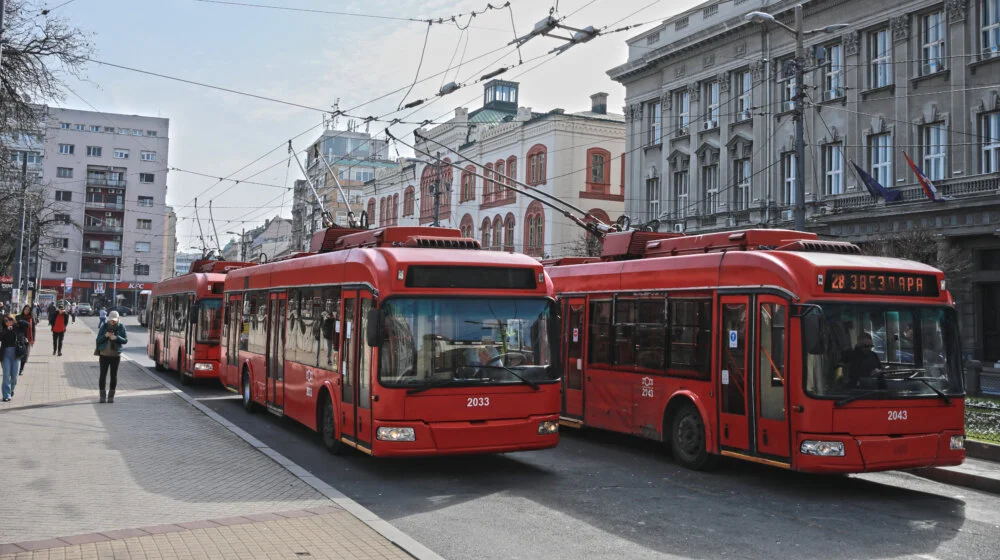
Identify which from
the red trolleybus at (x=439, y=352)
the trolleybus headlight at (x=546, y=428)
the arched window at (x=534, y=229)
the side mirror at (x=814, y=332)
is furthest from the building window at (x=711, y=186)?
the side mirror at (x=814, y=332)

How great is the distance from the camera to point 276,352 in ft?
50.4

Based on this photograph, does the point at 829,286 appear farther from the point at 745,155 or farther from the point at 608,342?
the point at 745,155

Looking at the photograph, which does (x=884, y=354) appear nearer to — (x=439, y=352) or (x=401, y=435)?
(x=439, y=352)

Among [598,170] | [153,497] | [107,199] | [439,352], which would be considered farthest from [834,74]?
[107,199]

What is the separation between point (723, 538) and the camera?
8.09m

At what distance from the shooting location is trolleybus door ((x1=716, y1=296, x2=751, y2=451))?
10.8m

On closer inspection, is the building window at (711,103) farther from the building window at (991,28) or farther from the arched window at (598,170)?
the arched window at (598,170)

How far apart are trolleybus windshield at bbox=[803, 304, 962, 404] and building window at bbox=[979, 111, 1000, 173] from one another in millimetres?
20061

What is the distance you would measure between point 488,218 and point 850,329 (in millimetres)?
46428

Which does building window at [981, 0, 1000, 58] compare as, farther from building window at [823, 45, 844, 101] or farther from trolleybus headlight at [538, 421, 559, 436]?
trolleybus headlight at [538, 421, 559, 436]

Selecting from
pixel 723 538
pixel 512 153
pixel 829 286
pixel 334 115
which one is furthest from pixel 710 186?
pixel 723 538

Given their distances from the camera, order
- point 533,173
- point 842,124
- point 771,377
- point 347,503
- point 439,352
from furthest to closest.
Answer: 1. point 533,173
2. point 842,124
3. point 439,352
4. point 771,377
5. point 347,503

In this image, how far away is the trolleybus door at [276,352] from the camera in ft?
49.2

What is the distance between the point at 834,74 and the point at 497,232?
25515 millimetres
